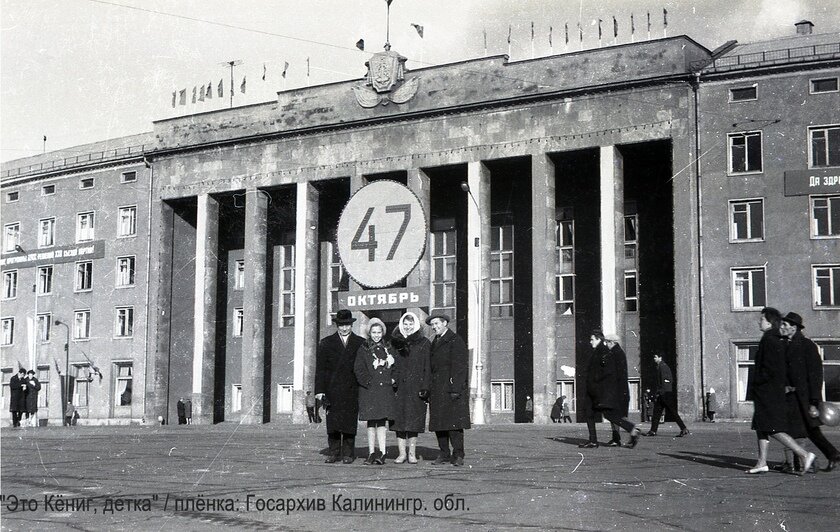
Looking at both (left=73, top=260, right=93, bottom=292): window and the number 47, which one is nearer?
the number 47

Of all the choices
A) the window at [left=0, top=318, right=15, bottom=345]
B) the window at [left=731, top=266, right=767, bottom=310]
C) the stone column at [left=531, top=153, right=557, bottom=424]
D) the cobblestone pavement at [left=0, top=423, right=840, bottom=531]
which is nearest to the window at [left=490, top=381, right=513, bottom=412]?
the stone column at [left=531, top=153, right=557, bottom=424]

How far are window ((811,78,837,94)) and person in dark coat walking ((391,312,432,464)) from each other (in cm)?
3022

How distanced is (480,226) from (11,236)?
32410 millimetres

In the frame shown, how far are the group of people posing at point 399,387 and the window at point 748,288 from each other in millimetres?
28671

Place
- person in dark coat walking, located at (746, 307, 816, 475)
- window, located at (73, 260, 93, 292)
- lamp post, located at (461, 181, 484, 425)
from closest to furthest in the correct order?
person in dark coat walking, located at (746, 307, 816, 475) < lamp post, located at (461, 181, 484, 425) < window, located at (73, 260, 93, 292)

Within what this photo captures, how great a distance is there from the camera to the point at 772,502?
997 centimetres

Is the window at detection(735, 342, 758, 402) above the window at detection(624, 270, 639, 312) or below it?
below

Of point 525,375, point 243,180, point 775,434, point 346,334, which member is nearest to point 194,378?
point 243,180

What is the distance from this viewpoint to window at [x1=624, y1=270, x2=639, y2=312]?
45.6 meters

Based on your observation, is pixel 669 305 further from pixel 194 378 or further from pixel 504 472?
pixel 504 472

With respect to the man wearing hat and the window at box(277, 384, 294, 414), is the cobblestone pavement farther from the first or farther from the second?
the window at box(277, 384, 294, 414)

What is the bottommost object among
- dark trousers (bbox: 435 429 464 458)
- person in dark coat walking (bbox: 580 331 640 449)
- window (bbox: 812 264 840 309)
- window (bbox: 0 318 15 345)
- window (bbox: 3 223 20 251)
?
dark trousers (bbox: 435 429 464 458)

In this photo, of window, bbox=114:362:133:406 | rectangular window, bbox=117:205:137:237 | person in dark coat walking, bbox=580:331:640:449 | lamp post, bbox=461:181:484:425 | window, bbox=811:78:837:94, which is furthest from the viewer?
rectangular window, bbox=117:205:137:237

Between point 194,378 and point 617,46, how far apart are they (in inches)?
1029
